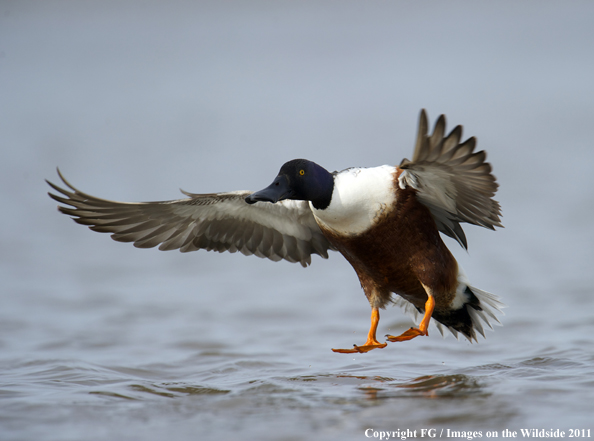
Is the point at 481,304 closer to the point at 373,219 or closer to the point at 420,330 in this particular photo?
the point at 420,330

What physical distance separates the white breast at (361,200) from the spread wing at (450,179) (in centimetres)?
15

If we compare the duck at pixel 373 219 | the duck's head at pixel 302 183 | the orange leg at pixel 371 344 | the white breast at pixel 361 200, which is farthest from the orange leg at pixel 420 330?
Answer: the duck's head at pixel 302 183

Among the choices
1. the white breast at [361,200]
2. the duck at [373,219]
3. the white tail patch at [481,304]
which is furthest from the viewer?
the white tail patch at [481,304]

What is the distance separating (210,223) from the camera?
6.17 metres

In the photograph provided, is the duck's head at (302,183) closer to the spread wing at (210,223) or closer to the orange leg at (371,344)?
the spread wing at (210,223)

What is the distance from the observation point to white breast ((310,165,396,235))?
5105mm

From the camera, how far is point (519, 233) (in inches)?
427

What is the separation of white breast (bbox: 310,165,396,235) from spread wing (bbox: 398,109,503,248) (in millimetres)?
148

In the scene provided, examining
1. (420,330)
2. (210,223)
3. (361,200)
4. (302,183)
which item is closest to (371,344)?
(420,330)

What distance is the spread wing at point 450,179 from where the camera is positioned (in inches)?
170

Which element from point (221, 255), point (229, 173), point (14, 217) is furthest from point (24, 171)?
point (221, 255)

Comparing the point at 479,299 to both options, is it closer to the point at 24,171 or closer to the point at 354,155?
the point at 354,155

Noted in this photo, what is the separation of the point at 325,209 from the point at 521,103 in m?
15.3

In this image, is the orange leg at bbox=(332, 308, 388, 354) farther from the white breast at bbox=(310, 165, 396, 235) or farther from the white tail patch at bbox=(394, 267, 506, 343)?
the white breast at bbox=(310, 165, 396, 235)
